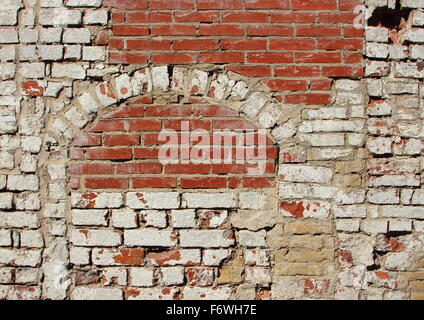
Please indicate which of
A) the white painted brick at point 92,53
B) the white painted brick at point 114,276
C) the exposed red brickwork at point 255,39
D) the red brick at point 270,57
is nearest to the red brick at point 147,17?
the exposed red brickwork at point 255,39

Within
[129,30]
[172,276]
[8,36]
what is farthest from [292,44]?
[8,36]

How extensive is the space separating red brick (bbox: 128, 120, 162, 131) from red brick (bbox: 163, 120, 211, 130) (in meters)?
0.04

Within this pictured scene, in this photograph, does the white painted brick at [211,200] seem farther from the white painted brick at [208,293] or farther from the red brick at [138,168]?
the white painted brick at [208,293]

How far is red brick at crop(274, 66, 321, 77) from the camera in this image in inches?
88.5

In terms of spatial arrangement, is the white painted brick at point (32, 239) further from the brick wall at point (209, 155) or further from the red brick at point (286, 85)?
the red brick at point (286, 85)

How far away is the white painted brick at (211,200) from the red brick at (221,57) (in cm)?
76

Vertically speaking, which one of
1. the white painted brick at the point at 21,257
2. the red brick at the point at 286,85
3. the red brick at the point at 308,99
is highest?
the red brick at the point at 286,85

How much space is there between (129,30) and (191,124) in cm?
64

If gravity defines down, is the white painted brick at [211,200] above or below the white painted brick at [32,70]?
below

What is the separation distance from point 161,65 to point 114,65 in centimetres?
27

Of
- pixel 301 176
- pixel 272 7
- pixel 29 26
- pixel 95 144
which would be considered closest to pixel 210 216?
pixel 301 176

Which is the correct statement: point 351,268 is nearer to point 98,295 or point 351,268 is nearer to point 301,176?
point 301,176

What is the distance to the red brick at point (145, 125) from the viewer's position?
224 cm

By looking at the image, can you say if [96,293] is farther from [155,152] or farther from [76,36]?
[76,36]
